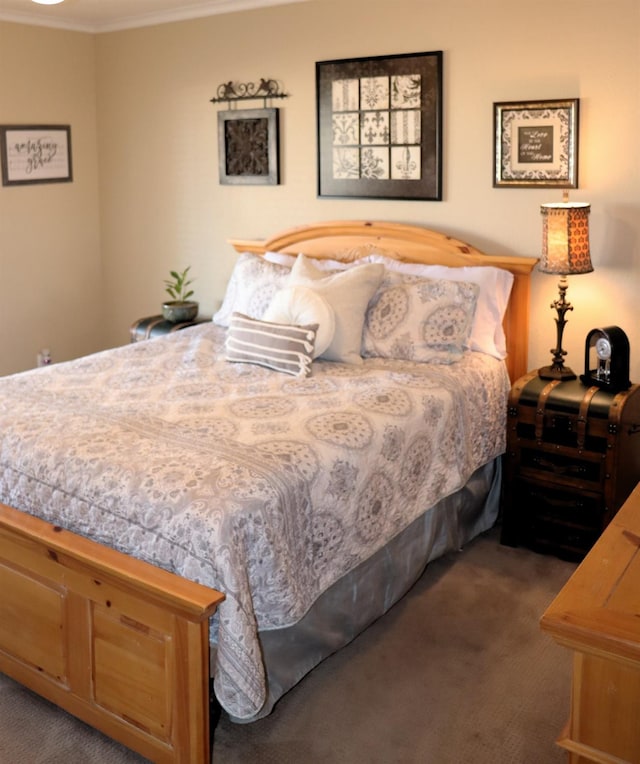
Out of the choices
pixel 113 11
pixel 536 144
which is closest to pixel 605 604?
pixel 536 144

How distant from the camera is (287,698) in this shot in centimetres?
259

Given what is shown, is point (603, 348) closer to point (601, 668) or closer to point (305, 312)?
point (305, 312)

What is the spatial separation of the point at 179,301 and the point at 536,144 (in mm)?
2137

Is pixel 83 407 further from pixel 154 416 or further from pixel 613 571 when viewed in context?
pixel 613 571

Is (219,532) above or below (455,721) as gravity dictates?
above

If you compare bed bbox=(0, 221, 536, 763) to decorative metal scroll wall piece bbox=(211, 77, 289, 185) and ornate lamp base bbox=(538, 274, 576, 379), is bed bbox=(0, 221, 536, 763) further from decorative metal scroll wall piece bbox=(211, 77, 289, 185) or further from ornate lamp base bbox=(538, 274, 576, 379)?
decorative metal scroll wall piece bbox=(211, 77, 289, 185)

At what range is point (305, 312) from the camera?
3.59m

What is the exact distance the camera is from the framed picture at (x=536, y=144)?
142 inches

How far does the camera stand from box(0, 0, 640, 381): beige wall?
355cm

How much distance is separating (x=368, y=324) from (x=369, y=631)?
1.32 meters

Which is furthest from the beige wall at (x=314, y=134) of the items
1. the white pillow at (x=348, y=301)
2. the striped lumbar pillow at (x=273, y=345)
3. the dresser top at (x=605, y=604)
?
the dresser top at (x=605, y=604)

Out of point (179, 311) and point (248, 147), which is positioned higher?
point (248, 147)

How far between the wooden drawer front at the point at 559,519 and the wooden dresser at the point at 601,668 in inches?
62.3

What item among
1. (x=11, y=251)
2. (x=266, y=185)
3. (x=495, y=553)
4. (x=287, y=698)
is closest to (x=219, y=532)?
(x=287, y=698)
